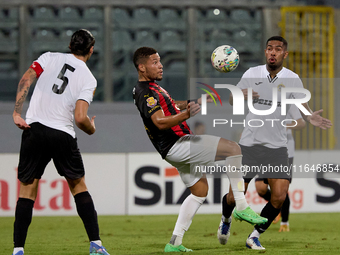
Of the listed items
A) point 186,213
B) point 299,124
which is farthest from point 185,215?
point 299,124

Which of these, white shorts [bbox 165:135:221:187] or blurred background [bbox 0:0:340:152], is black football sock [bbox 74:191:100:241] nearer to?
white shorts [bbox 165:135:221:187]

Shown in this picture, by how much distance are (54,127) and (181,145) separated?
121 cm

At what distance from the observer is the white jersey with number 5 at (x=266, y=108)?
5609 mm

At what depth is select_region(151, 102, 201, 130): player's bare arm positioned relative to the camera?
451 cm

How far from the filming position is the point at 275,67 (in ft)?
18.7

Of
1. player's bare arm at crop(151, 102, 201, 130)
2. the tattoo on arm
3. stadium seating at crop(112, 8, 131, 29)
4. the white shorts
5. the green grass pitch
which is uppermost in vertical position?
stadium seating at crop(112, 8, 131, 29)

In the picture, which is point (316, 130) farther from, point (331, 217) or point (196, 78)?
point (331, 217)

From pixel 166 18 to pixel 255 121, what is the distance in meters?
10.5

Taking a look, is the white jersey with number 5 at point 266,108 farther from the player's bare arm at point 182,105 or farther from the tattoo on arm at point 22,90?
the tattoo on arm at point 22,90

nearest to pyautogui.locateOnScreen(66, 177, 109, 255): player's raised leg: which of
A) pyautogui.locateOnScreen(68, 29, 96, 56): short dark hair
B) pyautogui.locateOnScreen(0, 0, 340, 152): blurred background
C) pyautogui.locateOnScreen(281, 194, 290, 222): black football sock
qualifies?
pyautogui.locateOnScreen(68, 29, 96, 56): short dark hair

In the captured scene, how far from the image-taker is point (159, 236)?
705 centimetres

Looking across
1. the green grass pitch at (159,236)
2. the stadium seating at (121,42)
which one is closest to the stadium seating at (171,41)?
the stadium seating at (121,42)

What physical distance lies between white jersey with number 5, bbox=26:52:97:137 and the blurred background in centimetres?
979

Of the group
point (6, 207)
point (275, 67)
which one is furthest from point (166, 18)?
point (275, 67)
